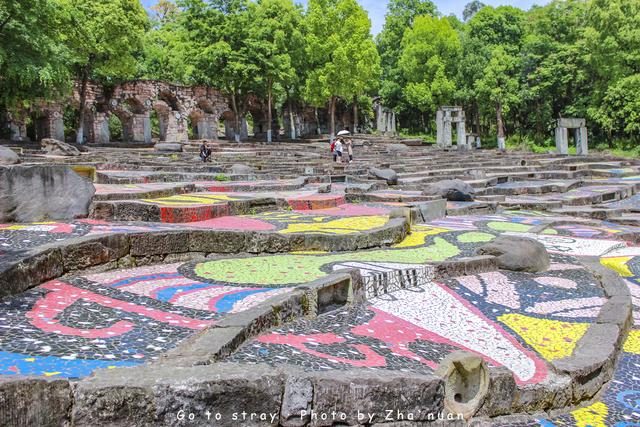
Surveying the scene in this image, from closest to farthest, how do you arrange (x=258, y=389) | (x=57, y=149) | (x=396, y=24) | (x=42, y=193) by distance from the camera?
1. (x=258, y=389)
2. (x=42, y=193)
3. (x=57, y=149)
4. (x=396, y=24)

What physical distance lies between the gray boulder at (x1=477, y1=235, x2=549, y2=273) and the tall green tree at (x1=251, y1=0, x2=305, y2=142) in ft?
98.8

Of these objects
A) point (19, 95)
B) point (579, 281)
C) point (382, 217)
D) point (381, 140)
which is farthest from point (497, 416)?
point (381, 140)

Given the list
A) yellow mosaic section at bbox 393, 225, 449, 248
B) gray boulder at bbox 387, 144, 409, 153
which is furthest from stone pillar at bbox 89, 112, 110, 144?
yellow mosaic section at bbox 393, 225, 449, 248

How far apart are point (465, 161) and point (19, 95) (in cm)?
1875

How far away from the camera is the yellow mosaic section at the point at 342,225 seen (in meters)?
8.48

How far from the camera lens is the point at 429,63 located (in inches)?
1683

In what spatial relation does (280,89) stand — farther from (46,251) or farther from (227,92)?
(46,251)

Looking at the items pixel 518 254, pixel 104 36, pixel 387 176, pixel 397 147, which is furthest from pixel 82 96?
pixel 518 254

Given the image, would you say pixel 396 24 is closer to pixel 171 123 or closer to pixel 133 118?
pixel 171 123

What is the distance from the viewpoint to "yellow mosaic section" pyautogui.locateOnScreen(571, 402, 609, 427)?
3.87 m

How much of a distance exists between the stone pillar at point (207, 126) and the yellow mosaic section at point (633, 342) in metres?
36.6

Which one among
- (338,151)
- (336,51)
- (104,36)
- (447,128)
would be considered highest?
(336,51)

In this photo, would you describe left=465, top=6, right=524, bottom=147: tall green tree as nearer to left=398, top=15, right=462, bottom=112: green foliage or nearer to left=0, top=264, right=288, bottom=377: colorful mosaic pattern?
left=398, top=15, right=462, bottom=112: green foliage

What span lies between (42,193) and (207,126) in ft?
110
